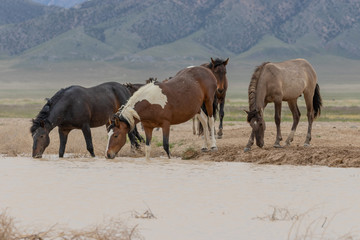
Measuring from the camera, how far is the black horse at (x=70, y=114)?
1334cm

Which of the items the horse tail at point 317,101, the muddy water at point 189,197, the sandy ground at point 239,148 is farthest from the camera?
the horse tail at point 317,101

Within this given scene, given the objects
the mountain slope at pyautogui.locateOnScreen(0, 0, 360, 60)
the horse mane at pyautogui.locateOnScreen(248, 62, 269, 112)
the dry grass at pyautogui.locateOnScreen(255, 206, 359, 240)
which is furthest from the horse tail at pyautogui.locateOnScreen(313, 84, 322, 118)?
the mountain slope at pyautogui.locateOnScreen(0, 0, 360, 60)

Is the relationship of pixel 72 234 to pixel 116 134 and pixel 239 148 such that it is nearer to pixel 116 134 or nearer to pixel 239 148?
pixel 116 134

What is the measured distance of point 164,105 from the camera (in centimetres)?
1298

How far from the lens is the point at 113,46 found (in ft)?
577

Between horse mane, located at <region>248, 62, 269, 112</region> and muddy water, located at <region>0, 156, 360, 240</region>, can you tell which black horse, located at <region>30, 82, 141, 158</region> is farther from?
horse mane, located at <region>248, 62, 269, 112</region>

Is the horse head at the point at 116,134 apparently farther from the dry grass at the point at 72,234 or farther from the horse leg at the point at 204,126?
the dry grass at the point at 72,234

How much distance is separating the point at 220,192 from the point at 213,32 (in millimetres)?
177026

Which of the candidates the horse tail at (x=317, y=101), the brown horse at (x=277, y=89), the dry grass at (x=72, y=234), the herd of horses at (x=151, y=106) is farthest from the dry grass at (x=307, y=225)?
the horse tail at (x=317, y=101)

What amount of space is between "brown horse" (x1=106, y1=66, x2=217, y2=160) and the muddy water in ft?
2.04

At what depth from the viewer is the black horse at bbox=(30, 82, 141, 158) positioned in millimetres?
13336

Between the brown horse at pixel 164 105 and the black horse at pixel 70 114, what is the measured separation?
2.96 feet

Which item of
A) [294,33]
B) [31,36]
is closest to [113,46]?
[31,36]

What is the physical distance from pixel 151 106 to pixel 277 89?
323cm
